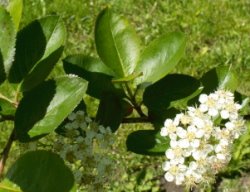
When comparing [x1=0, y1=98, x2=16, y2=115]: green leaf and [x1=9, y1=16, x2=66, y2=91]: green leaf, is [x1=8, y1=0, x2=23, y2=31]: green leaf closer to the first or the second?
[x1=9, y1=16, x2=66, y2=91]: green leaf

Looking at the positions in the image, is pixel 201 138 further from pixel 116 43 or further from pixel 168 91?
pixel 116 43

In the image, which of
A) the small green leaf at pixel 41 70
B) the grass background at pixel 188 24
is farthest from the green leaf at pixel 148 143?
the grass background at pixel 188 24

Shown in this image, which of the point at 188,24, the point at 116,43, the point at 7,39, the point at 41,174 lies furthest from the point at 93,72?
the point at 188,24

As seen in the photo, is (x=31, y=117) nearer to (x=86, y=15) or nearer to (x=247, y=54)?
(x=247, y=54)

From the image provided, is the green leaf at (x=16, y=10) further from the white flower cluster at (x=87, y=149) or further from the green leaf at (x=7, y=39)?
the white flower cluster at (x=87, y=149)

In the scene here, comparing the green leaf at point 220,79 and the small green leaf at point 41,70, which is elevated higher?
the small green leaf at point 41,70

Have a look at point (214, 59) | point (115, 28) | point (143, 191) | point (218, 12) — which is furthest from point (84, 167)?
point (218, 12)

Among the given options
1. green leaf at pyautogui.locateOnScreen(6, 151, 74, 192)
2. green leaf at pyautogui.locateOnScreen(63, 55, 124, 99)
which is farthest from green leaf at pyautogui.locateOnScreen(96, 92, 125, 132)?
green leaf at pyautogui.locateOnScreen(6, 151, 74, 192)
